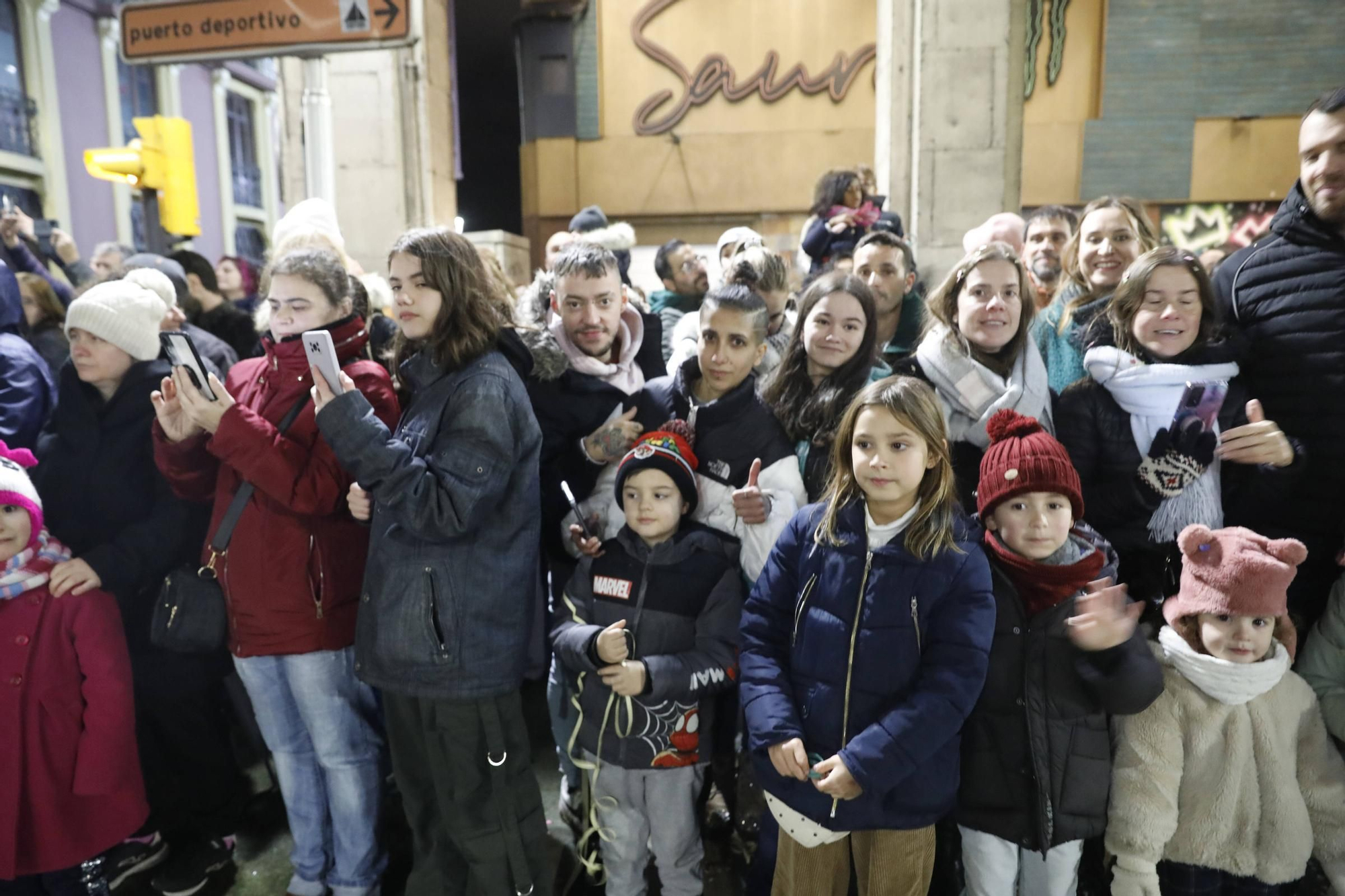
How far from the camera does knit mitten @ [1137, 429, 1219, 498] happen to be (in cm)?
243

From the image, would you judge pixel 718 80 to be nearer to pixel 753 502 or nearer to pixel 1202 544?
pixel 753 502

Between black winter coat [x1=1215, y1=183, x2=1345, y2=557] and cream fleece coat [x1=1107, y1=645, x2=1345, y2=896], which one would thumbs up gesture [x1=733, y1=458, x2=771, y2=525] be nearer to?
cream fleece coat [x1=1107, y1=645, x2=1345, y2=896]

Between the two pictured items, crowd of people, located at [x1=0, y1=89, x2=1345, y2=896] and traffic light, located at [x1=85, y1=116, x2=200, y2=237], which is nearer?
crowd of people, located at [x1=0, y1=89, x2=1345, y2=896]

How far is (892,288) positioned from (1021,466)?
151 centimetres

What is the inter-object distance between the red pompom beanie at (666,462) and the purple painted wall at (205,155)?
1791 cm

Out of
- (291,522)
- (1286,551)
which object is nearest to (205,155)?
(291,522)

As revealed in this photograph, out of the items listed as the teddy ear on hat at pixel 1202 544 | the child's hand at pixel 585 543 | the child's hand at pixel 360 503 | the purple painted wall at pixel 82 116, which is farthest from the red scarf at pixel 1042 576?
the purple painted wall at pixel 82 116

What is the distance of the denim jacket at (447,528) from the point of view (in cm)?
221

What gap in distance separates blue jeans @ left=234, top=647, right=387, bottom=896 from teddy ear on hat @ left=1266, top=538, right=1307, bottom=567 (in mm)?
2644

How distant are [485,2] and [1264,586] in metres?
14.6

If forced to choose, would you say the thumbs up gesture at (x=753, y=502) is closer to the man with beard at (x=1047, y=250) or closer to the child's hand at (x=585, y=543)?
the child's hand at (x=585, y=543)

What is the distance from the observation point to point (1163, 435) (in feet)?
8.13

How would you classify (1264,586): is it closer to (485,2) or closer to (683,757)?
(683,757)

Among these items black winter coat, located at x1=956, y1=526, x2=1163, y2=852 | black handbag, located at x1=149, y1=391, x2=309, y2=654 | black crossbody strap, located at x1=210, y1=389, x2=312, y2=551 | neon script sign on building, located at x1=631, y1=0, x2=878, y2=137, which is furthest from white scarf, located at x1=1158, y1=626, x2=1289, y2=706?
neon script sign on building, located at x1=631, y1=0, x2=878, y2=137
